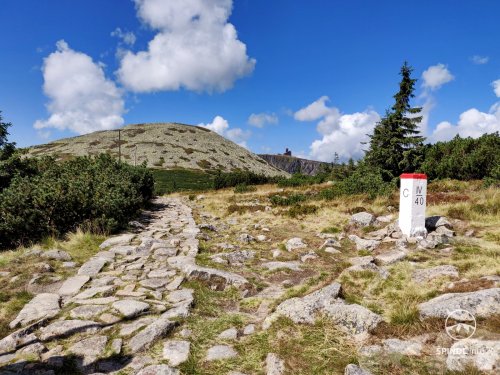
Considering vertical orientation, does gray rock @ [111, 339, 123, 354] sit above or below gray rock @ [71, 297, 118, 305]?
below

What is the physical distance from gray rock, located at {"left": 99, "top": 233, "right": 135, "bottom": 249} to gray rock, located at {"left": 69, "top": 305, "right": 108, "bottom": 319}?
3.90 meters

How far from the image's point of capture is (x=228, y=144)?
299ft

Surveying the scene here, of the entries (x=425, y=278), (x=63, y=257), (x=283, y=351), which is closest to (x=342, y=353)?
(x=283, y=351)

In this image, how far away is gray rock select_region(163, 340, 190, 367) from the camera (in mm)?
3508

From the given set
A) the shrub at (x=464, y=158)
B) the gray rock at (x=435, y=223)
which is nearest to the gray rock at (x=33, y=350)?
the gray rock at (x=435, y=223)

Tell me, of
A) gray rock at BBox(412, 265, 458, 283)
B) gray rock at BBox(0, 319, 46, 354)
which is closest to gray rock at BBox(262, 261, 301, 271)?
gray rock at BBox(412, 265, 458, 283)

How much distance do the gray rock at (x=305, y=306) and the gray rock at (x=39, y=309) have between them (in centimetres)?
309

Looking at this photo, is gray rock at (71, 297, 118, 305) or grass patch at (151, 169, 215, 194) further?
grass patch at (151, 169, 215, 194)

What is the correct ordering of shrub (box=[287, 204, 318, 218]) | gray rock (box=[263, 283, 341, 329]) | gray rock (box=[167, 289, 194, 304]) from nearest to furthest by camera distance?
gray rock (box=[263, 283, 341, 329])
gray rock (box=[167, 289, 194, 304])
shrub (box=[287, 204, 318, 218])

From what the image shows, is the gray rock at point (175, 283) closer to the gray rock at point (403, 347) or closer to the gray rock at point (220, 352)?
the gray rock at point (220, 352)

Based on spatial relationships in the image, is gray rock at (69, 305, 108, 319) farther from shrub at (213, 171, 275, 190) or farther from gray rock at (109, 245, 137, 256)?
shrub at (213, 171, 275, 190)

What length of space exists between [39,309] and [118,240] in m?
4.42

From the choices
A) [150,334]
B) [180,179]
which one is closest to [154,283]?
[150,334]

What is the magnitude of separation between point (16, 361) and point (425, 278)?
18.6ft
